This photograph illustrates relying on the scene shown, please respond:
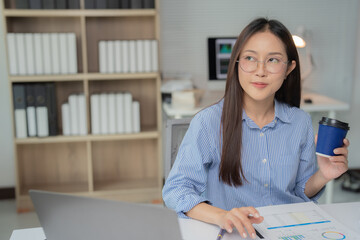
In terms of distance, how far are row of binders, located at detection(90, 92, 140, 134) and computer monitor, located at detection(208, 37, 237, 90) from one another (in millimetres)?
668

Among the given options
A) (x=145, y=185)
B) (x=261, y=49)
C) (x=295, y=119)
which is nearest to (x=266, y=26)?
(x=261, y=49)

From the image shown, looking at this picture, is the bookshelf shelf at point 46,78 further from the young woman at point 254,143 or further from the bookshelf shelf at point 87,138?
the young woman at point 254,143

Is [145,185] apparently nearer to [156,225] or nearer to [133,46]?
[133,46]

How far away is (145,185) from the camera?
3.30 m

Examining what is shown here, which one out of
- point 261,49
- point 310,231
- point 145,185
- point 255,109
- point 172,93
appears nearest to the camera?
point 310,231

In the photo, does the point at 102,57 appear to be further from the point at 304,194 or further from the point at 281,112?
the point at 304,194

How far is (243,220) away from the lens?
1.07 meters

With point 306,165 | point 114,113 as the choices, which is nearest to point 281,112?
point 306,165

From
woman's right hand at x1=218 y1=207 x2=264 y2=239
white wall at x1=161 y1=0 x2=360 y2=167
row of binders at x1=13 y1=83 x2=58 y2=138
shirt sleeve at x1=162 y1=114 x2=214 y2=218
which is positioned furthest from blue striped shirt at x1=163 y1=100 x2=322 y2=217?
white wall at x1=161 y1=0 x2=360 y2=167

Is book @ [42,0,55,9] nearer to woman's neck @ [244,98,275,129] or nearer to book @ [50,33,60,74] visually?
book @ [50,33,60,74]

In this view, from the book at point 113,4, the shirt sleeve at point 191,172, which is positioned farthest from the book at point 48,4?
the shirt sleeve at point 191,172

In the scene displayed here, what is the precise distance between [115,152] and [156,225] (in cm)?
269

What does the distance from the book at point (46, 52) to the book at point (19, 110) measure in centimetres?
20

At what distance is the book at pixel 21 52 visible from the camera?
2.90m
